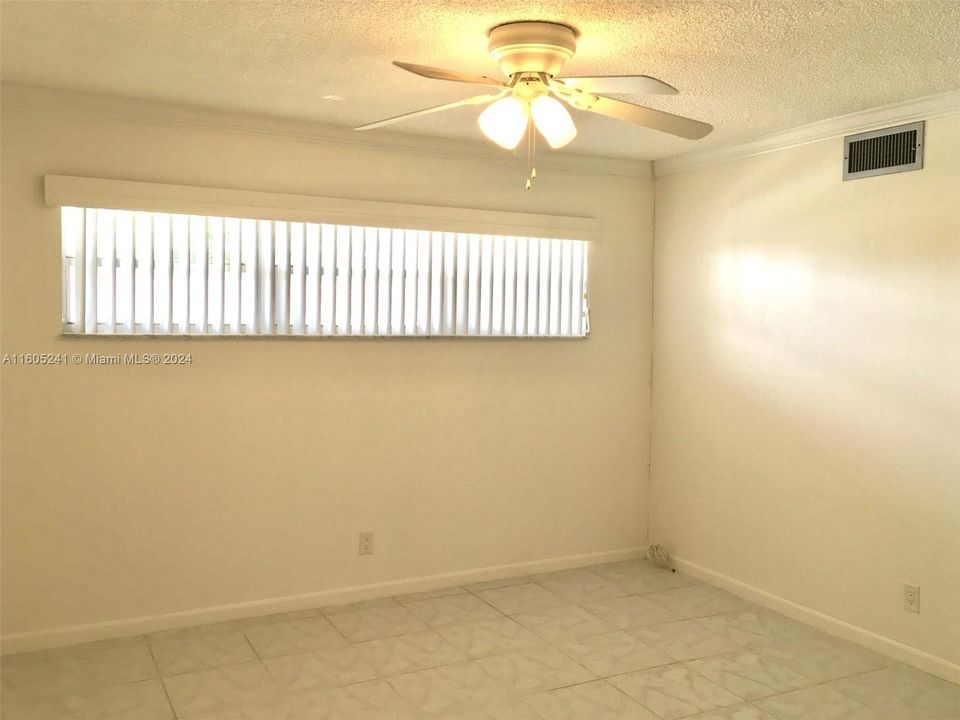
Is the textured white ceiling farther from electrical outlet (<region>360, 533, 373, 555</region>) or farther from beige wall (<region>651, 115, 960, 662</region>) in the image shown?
electrical outlet (<region>360, 533, 373, 555</region>)

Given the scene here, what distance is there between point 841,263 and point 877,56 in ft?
3.98

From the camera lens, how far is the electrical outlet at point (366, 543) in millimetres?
4430

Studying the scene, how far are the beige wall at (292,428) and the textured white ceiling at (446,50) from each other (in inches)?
13.9

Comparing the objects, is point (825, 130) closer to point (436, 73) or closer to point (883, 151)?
point (883, 151)

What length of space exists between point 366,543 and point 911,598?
257 cm

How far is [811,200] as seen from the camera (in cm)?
418

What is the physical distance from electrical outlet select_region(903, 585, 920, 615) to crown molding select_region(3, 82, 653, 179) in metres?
2.70

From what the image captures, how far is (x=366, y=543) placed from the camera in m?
4.44

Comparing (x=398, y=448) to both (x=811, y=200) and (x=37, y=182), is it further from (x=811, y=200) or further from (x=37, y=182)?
(x=811, y=200)

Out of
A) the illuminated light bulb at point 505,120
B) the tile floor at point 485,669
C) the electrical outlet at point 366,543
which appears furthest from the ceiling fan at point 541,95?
the electrical outlet at point 366,543

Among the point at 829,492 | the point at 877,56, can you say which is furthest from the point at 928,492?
the point at 877,56

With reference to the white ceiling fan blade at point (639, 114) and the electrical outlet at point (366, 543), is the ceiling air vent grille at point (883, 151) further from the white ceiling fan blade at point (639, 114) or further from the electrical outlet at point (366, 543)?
the electrical outlet at point (366, 543)

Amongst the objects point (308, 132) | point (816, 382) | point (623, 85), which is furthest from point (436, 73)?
point (816, 382)

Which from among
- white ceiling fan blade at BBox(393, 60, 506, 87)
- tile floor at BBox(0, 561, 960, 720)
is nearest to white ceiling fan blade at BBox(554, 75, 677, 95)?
white ceiling fan blade at BBox(393, 60, 506, 87)
